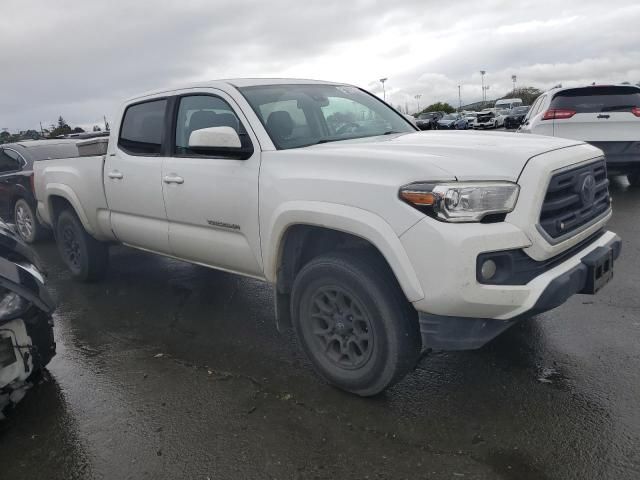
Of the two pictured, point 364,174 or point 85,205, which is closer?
point 364,174

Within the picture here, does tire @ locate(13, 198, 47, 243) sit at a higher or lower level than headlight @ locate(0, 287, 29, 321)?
lower

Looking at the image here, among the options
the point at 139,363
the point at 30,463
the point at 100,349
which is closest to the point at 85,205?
the point at 100,349

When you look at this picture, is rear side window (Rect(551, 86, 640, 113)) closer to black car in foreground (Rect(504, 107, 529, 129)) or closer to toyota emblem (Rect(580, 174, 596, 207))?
black car in foreground (Rect(504, 107, 529, 129))

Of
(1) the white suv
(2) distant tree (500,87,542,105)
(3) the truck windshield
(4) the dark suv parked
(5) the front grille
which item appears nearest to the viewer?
(5) the front grille

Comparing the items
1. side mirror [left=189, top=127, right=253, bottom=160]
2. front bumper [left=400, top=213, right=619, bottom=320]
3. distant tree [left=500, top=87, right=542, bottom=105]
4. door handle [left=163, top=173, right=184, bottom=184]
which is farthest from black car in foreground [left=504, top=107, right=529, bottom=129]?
distant tree [left=500, top=87, right=542, bottom=105]

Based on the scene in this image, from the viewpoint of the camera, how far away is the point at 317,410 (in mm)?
3070

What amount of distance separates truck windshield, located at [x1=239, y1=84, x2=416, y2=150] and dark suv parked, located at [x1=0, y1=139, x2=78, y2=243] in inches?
210

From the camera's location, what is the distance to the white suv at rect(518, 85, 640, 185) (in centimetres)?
796

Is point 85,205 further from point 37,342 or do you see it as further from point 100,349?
Result: point 37,342

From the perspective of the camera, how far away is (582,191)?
3061 millimetres

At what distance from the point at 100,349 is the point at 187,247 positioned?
1.06 meters

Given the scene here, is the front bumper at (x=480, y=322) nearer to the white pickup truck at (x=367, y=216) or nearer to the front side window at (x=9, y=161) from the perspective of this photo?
the white pickup truck at (x=367, y=216)

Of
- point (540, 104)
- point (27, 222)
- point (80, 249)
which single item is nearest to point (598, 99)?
point (540, 104)

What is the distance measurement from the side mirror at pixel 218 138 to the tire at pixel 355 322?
37.2 inches
